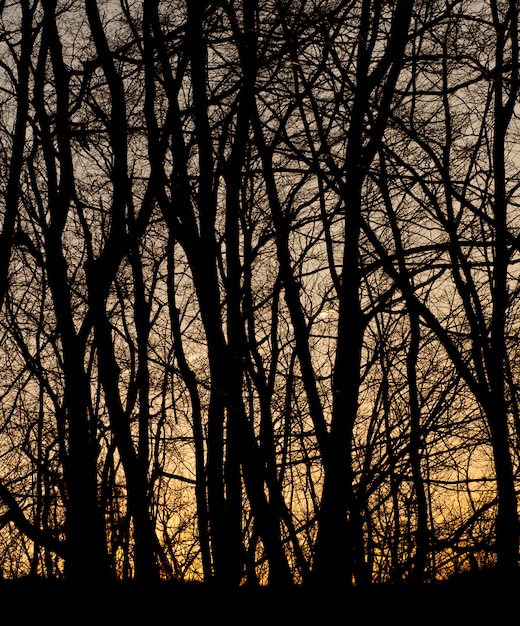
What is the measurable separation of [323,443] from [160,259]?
753 centimetres

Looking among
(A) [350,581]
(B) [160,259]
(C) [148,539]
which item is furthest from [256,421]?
(A) [350,581]

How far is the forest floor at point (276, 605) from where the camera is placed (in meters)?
5.18

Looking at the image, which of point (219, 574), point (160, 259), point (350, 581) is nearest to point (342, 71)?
point (350, 581)

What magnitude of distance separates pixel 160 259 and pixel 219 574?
6.68 meters

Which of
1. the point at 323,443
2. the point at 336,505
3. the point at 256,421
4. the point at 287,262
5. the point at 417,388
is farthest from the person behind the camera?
the point at 256,421

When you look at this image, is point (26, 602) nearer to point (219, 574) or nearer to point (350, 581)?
point (219, 574)

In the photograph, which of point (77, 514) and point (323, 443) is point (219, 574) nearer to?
point (77, 514)

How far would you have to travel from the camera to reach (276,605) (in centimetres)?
543

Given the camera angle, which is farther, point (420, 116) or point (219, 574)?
point (420, 116)

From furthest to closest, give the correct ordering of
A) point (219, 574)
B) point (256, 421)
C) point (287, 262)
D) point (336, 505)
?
point (256, 421) < point (219, 574) < point (287, 262) < point (336, 505)

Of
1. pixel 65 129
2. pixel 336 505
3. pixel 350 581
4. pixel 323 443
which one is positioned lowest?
pixel 350 581

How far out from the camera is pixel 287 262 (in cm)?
Result: 578

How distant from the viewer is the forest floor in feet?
17.0

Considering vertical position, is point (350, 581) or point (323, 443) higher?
point (323, 443)
